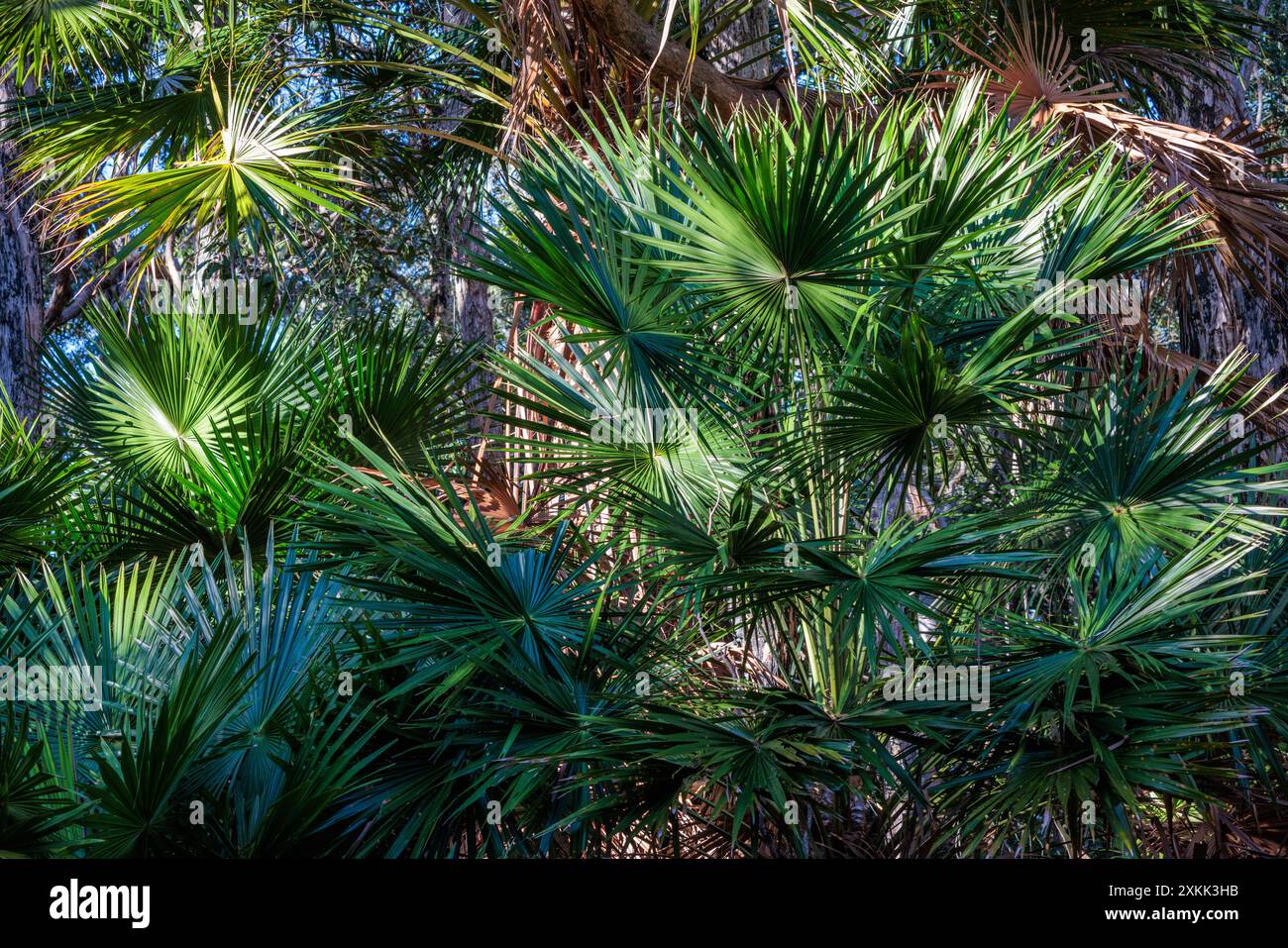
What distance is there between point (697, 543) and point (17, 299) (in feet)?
23.6

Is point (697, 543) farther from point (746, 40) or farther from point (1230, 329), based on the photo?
point (1230, 329)

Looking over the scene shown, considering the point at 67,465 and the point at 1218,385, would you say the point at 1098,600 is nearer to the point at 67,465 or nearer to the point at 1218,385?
the point at 1218,385

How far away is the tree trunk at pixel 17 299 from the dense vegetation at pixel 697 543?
4416 millimetres

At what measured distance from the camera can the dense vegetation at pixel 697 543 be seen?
2645 mm

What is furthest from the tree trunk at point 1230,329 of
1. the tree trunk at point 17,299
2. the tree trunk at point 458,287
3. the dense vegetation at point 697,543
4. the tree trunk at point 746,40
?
the tree trunk at point 17,299

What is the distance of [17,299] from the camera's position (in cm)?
825

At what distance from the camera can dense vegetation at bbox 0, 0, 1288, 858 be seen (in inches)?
104

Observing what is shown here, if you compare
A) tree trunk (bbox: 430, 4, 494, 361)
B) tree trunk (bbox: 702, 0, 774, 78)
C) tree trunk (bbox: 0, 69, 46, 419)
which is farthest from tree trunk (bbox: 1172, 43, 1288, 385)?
tree trunk (bbox: 0, 69, 46, 419)

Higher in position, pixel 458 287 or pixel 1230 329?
pixel 458 287

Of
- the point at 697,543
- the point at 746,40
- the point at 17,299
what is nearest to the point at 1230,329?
the point at 746,40

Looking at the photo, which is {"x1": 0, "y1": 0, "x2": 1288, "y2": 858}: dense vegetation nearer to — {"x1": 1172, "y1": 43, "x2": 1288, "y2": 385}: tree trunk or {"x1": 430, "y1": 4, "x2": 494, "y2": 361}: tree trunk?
{"x1": 1172, "y1": 43, "x2": 1288, "y2": 385}: tree trunk

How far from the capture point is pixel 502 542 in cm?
310

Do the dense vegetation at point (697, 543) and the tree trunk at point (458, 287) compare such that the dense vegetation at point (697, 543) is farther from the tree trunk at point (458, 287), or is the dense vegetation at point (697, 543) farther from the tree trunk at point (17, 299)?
the tree trunk at point (17, 299)
